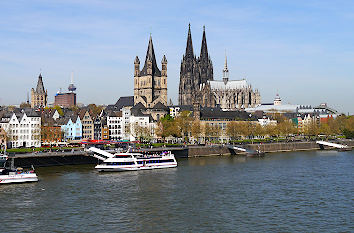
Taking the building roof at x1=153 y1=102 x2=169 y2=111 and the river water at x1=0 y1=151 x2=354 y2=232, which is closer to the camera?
the river water at x1=0 y1=151 x2=354 y2=232

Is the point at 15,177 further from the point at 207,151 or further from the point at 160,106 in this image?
the point at 160,106

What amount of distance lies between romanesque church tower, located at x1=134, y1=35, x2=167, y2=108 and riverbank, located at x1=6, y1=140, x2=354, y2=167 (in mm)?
59668

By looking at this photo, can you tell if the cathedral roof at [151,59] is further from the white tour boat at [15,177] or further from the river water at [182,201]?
the white tour boat at [15,177]

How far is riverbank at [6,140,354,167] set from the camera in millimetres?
85625

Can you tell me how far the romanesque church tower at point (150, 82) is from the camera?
18438cm

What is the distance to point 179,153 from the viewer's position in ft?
358

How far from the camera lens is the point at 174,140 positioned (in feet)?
486

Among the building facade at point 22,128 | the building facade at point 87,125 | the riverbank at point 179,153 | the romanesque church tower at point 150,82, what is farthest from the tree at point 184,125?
the building facade at point 22,128

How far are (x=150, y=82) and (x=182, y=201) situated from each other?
437 ft

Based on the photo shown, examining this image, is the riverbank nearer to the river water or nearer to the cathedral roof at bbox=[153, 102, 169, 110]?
the river water

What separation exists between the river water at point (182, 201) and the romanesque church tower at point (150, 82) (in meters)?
105

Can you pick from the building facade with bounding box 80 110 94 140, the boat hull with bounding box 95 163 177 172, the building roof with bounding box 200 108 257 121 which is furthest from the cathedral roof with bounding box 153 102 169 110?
the boat hull with bounding box 95 163 177 172

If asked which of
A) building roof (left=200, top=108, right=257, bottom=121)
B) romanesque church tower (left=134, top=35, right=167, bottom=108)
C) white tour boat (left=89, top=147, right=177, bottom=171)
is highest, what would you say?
romanesque church tower (left=134, top=35, right=167, bottom=108)

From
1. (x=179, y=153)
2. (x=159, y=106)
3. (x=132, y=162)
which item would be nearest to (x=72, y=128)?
(x=179, y=153)
